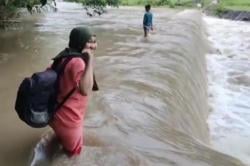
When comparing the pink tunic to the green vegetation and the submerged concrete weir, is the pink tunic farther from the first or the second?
the green vegetation

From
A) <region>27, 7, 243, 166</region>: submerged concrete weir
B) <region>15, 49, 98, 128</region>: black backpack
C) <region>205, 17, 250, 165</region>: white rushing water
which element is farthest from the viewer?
<region>205, 17, 250, 165</region>: white rushing water

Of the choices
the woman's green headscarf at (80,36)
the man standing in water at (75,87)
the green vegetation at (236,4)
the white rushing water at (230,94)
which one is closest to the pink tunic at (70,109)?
the man standing in water at (75,87)

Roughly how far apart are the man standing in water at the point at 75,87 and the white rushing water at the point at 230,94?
419cm

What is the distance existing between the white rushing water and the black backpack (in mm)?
4491

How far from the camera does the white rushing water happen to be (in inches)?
345

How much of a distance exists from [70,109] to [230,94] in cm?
829

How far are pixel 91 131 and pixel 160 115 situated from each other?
4.80ft

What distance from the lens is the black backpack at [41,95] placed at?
3947 mm

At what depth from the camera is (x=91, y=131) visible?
18.0ft

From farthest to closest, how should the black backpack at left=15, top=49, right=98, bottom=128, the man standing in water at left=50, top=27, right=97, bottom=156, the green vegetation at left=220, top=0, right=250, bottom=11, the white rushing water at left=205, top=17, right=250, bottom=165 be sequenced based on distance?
the green vegetation at left=220, top=0, right=250, bottom=11 → the white rushing water at left=205, top=17, right=250, bottom=165 → the man standing in water at left=50, top=27, right=97, bottom=156 → the black backpack at left=15, top=49, right=98, bottom=128

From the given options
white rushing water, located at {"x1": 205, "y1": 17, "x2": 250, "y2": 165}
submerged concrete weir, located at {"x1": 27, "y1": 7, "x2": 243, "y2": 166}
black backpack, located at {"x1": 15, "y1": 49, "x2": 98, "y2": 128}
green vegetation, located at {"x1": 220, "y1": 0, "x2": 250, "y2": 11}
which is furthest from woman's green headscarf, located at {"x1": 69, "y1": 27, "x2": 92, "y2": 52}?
green vegetation, located at {"x1": 220, "y1": 0, "x2": 250, "y2": 11}

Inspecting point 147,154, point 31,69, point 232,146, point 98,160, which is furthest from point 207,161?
point 31,69

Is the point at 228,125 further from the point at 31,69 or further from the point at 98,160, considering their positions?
the point at 98,160

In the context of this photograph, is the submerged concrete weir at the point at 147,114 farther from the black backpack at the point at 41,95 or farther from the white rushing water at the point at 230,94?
the black backpack at the point at 41,95
